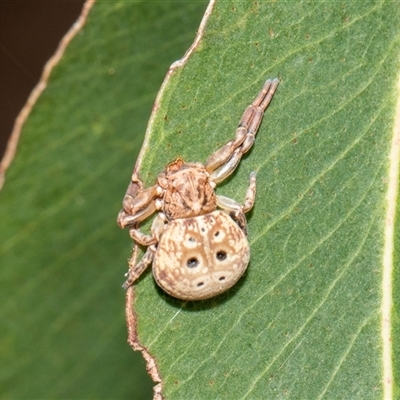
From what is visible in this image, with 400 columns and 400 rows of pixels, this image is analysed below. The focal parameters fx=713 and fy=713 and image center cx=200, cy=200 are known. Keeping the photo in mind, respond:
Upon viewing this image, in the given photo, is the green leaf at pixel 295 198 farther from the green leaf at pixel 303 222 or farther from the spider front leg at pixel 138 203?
the spider front leg at pixel 138 203

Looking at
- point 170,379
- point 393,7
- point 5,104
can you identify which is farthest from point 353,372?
point 5,104

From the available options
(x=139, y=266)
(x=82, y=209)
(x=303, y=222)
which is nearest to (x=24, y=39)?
(x=82, y=209)

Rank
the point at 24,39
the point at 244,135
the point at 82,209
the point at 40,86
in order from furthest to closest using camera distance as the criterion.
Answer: the point at 24,39 < the point at 82,209 < the point at 40,86 < the point at 244,135

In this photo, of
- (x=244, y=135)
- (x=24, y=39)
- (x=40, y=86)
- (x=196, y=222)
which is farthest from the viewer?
(x=24, y=39)

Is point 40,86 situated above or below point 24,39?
below

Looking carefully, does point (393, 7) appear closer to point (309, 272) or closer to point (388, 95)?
point (388, 95)

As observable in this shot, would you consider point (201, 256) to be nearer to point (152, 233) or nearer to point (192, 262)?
point (192, 262)

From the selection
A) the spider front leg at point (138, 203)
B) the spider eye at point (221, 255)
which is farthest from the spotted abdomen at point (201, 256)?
the spider front leg at point (138, 203)
